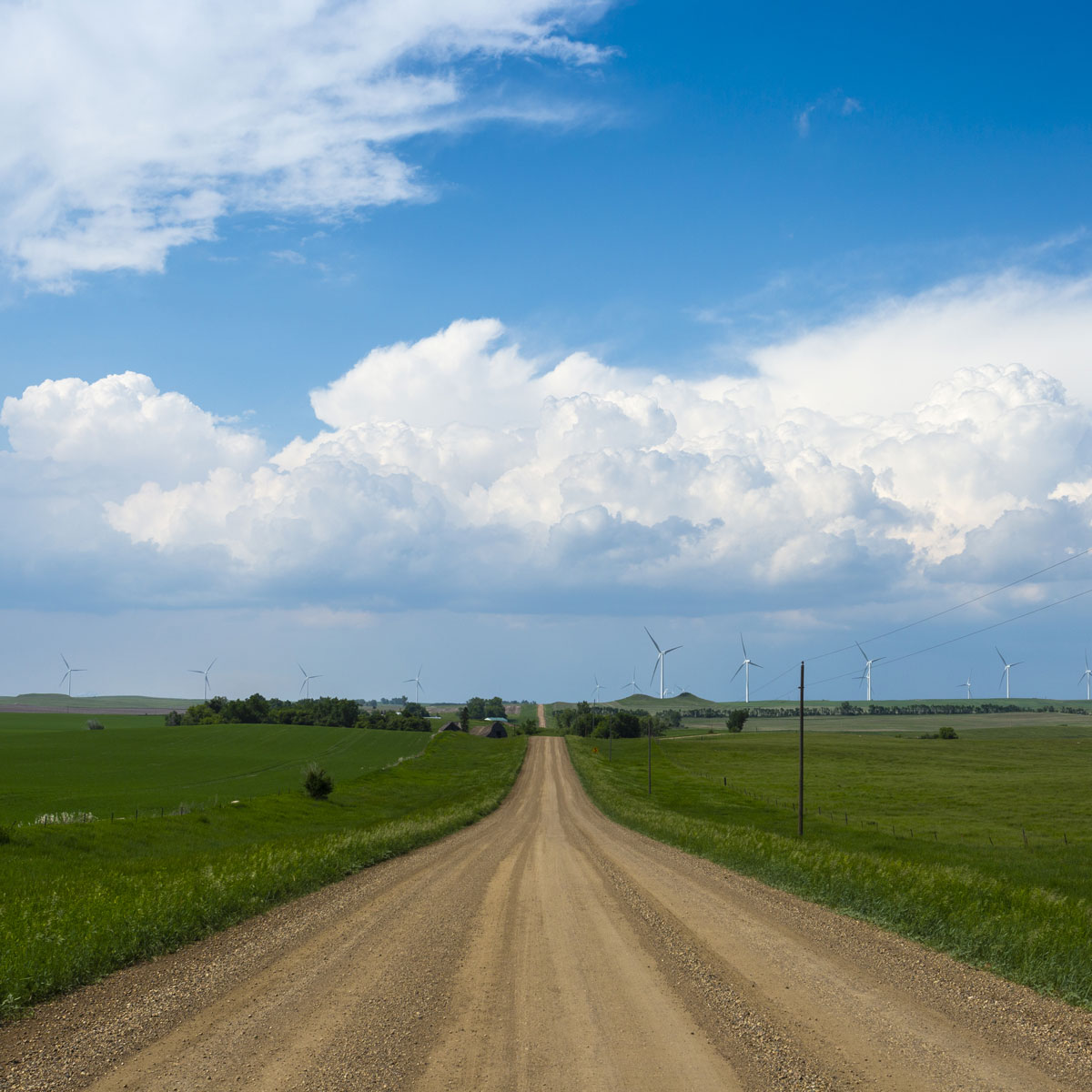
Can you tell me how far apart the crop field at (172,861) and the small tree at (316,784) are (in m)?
1.36

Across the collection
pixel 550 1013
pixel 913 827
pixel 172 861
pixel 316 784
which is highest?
pixel 550 1013

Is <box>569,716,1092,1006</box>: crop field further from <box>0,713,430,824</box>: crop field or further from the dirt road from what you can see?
<box>0,713,430,824</box>: crop field

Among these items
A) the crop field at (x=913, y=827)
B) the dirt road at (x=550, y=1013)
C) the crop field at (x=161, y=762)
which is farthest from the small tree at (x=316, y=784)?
the dirt road at (x=550, y=1013)

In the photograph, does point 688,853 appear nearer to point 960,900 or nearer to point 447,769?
point 960,900

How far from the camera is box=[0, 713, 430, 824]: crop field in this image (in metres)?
77.6

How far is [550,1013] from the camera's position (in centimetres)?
1404

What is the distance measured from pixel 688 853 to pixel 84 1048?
3403 centimetres

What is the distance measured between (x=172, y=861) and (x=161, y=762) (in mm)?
94761

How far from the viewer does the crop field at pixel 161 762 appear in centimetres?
7756

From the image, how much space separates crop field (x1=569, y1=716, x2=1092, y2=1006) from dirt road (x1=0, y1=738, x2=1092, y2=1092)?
205 cm

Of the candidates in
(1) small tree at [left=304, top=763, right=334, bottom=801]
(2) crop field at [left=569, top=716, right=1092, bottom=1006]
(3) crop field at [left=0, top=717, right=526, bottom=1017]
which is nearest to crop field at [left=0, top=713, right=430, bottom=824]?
(3) crop field at [left=0, top=717, right=526, bottom=1017]

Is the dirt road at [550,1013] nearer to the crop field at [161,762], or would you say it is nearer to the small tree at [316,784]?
the crop field at [161,762]

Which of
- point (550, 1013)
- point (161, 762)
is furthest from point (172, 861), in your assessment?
point (161, 762)

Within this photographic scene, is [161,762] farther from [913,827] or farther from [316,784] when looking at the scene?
[913,827]
